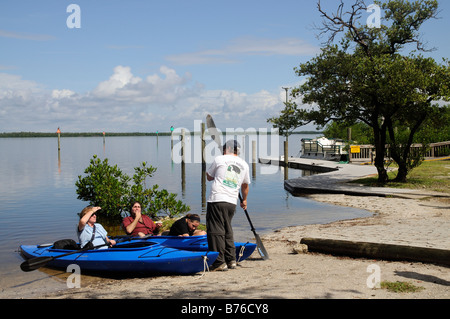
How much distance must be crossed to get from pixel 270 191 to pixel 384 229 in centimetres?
1589

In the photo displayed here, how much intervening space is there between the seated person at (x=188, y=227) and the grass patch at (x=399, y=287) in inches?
172

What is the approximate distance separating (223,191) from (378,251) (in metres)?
3.10

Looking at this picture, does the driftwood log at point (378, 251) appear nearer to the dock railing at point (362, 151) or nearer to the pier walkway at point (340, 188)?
the pier walkway at point (340, 188)

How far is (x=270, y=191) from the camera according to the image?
26.6m

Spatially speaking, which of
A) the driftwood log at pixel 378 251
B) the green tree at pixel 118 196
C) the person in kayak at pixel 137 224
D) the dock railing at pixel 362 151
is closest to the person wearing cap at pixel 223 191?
the driftwood log at pixel 378 251

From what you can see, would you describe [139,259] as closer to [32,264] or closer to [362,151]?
[32,264]

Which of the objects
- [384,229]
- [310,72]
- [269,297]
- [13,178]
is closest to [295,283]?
[269,297]

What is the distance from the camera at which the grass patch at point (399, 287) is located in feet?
20.1

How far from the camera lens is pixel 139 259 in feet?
28.5

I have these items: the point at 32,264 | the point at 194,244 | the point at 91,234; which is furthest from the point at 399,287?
the point at 32,264

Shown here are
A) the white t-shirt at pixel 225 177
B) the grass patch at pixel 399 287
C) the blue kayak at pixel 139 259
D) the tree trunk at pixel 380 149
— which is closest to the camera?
the grass patch at pixel 399 287

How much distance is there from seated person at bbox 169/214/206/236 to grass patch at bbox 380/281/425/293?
4.38 meters

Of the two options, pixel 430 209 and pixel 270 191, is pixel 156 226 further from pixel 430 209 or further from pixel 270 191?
pixel 270 191

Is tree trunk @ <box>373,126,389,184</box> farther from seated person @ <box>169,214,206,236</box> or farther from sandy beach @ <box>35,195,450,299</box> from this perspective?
seated person @ <box>169,214,206,236</box>
